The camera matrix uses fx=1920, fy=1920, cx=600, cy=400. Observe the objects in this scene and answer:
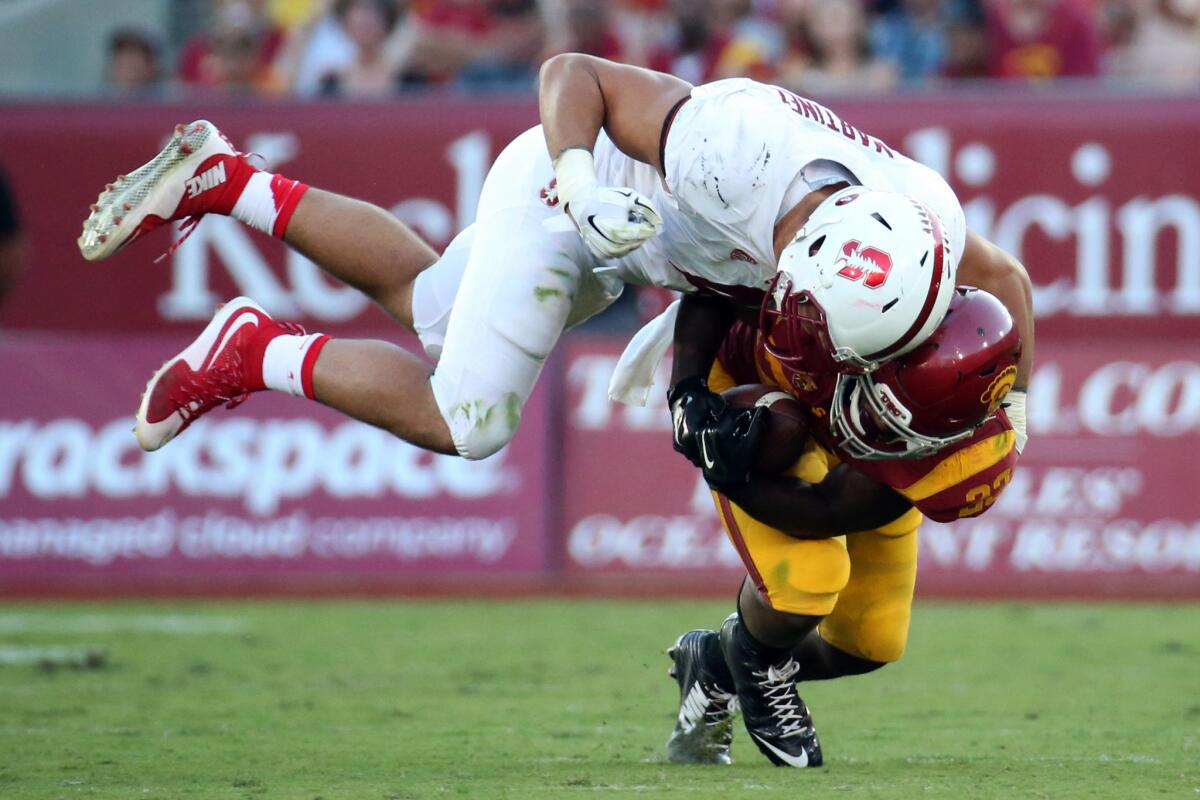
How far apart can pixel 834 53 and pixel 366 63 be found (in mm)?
Answer: 2507

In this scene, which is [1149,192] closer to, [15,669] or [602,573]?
[602,573]

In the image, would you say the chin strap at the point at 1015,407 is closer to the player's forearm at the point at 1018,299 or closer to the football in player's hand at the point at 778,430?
the player's forearm at the point at 1018,299

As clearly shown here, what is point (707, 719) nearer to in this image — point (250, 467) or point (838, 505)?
point (838, 505)

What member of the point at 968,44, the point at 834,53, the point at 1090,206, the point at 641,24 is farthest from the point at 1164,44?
the point at 641,24

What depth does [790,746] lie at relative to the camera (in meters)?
4.62

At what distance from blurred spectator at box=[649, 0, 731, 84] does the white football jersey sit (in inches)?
207

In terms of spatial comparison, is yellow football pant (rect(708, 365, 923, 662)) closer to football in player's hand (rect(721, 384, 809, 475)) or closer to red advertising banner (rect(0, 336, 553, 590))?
football in player's hand (rect(721, 384, 809, 475))

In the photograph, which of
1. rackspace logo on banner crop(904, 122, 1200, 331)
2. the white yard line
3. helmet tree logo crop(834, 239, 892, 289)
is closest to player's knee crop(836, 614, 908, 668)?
helmet tree logo crop(834, 239, 892, 289)

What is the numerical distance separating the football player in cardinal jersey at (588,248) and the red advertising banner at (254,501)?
11.8 feet

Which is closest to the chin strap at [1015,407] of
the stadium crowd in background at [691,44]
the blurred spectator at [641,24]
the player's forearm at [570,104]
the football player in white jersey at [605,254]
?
the football player in white jersey at [605,254]

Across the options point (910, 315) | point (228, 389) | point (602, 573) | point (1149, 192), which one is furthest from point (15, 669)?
point (1149, 192)

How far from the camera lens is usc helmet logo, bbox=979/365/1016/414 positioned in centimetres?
429

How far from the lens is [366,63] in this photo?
10.4m

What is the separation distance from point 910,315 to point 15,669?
12.3ft
